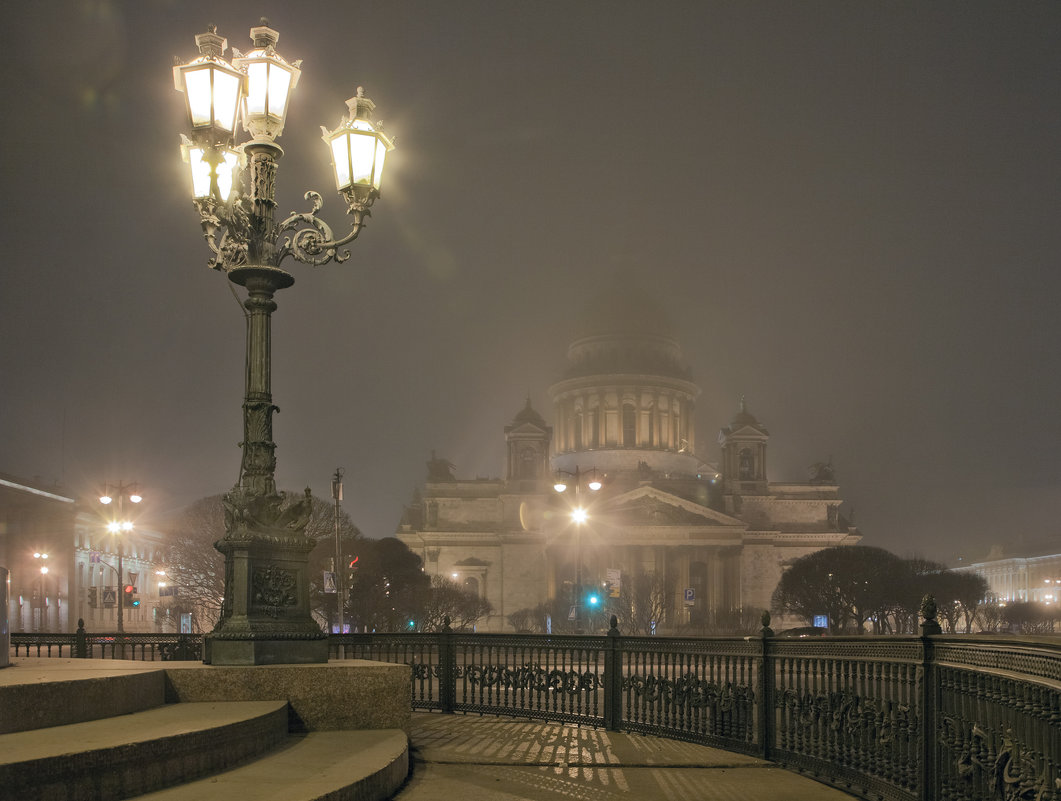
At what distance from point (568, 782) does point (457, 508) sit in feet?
305

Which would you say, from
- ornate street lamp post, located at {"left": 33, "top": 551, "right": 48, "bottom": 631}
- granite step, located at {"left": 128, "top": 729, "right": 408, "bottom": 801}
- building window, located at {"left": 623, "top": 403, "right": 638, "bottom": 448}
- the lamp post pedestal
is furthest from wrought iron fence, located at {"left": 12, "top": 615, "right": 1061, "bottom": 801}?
building window, located at {"left": 623, "top": 403, "right": 638, "bottom": 448}

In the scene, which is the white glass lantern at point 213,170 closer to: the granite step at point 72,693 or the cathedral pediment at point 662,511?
the granite step at point 72,693

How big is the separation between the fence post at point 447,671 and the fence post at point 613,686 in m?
2.77

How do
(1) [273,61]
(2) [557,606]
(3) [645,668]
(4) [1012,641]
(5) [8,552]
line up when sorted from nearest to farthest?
(4) [1012,641]
(1) [273,61]
(3) [645,668]
(5) [8,552]
(2) [557,606]

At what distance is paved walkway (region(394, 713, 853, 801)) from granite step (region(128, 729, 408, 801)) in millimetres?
354

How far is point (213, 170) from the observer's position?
11.9 meters

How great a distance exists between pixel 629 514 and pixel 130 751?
Result: 284ft

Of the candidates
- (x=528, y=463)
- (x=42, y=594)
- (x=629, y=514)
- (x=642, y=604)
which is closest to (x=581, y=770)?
(x=642, y=604)

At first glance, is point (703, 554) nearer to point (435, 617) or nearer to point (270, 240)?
point (435, 617)

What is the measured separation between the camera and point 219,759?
8445 mm

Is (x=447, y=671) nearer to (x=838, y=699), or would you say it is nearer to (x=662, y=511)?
(x=838, y=699)

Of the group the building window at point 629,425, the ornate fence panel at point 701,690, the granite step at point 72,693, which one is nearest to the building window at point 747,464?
the building window at point 629,425

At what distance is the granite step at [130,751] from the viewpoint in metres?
6.75

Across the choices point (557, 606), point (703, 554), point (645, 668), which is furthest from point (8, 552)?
point (645, 668)
